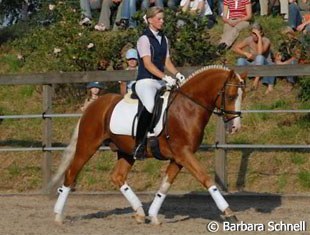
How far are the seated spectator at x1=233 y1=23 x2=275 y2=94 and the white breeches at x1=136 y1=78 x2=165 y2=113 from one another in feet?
15.6

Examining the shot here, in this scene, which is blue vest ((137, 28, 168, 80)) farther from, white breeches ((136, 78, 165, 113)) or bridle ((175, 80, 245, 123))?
bridle ((175, 80, 245, 123))

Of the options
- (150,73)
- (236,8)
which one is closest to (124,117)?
(150,73)

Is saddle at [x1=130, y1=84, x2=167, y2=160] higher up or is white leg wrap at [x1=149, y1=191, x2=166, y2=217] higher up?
saddle at [x1=130, y1=84, x2=167, y2=160]

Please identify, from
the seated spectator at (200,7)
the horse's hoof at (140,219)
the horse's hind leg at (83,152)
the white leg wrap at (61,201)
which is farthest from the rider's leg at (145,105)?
→ the seated spectator at (200,7)

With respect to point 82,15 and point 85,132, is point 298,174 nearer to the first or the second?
point 85,132

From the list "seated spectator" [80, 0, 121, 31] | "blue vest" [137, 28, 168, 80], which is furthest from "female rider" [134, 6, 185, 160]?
"seated spectator" [80, 0, 121, 31]

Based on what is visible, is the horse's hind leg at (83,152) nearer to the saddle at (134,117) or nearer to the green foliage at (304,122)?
the saddle at (134,117)

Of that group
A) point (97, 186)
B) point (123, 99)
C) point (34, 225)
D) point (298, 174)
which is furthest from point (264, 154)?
point (34, 225)

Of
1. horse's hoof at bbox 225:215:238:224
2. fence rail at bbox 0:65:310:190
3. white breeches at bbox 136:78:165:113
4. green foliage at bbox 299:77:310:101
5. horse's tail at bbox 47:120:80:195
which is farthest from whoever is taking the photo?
green foliage at bbox 299:77:310:101

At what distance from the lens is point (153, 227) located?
1098cm

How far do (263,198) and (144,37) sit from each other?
3137 millimetres

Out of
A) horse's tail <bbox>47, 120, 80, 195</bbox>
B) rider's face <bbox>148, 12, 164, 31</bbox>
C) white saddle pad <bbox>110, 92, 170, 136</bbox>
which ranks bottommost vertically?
horse's tail <bbox>47, 120, 80, 195</bbox>

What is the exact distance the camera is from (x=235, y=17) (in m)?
17.8

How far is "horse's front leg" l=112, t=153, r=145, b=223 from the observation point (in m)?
11.3
